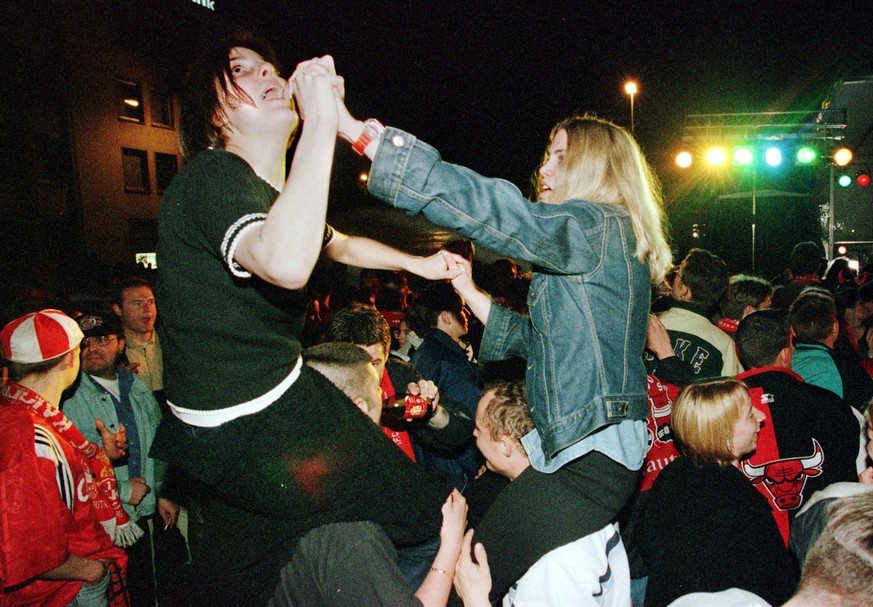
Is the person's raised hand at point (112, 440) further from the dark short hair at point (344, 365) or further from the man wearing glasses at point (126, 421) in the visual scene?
the dark short hair at point (344, 365)

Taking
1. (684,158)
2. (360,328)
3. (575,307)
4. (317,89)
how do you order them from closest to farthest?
(317,89) → (575,307) → (360,328) → (684,158)

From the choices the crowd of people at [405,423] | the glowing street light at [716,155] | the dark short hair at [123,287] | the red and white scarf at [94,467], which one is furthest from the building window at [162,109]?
the crowd of people at [405,423]

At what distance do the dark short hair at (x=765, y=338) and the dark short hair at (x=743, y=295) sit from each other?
177cm

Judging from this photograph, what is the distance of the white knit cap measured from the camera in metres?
3.04

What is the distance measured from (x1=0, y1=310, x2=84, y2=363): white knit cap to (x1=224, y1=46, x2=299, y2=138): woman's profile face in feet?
7.16

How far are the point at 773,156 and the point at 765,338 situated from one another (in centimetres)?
1134

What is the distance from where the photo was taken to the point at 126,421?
168 inches

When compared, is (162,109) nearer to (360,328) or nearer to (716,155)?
(716,155)

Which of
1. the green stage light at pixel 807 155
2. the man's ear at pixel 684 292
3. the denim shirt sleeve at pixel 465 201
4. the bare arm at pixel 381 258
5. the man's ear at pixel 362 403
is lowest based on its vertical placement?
the man's ear at pixel 362 403

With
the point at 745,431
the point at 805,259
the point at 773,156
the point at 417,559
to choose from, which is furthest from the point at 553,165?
the point at 773,156

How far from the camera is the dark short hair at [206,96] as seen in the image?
1.81 meters

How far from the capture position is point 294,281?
133 centimetres

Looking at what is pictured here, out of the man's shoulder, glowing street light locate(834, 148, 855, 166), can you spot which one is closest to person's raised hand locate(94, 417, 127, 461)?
the man's shoulder

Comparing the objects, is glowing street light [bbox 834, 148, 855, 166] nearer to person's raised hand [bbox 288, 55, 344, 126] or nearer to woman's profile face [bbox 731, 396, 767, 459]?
woman's profile face [bbox 731, 396, 767, 459]
